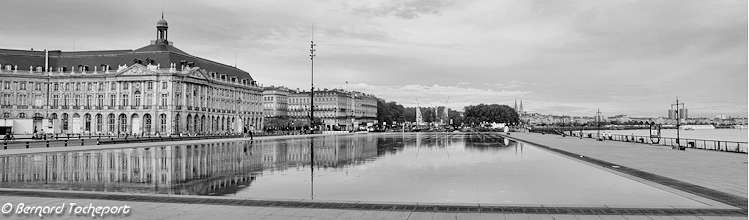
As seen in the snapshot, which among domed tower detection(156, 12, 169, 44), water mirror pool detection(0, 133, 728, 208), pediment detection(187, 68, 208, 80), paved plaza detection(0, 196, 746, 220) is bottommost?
water mirror pool detection(0, 133, 728, 208)

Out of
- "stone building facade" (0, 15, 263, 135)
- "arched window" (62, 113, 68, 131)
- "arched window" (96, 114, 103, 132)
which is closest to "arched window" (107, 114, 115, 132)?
"stone building facade" (0, 15, 263, 135)

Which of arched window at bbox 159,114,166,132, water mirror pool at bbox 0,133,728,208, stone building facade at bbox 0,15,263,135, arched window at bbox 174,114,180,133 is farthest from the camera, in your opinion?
stone building facade at bbox 0,15,263,135

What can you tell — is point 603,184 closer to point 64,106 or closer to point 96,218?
point 96,218

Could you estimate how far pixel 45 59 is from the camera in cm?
12144

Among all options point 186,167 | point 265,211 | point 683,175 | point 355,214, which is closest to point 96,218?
point 265,211

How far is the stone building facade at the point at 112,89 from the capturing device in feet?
376

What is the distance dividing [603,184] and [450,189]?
5790mm

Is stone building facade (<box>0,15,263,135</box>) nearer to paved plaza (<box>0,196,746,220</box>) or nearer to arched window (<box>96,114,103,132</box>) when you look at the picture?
arched window (<box>96,114,103,132</box>)

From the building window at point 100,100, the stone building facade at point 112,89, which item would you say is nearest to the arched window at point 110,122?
the stone building facade at point 112,89

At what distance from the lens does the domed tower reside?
120188 mm

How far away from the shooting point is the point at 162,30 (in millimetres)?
122812

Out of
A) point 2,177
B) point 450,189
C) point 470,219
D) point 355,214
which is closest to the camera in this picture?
point 470,219

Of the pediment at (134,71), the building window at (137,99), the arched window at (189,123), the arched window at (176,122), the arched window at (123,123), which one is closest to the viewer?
the arched window at (176,122)

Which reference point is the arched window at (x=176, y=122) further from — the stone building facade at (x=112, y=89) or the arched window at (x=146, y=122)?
the arched window at (x=146, y=122)
